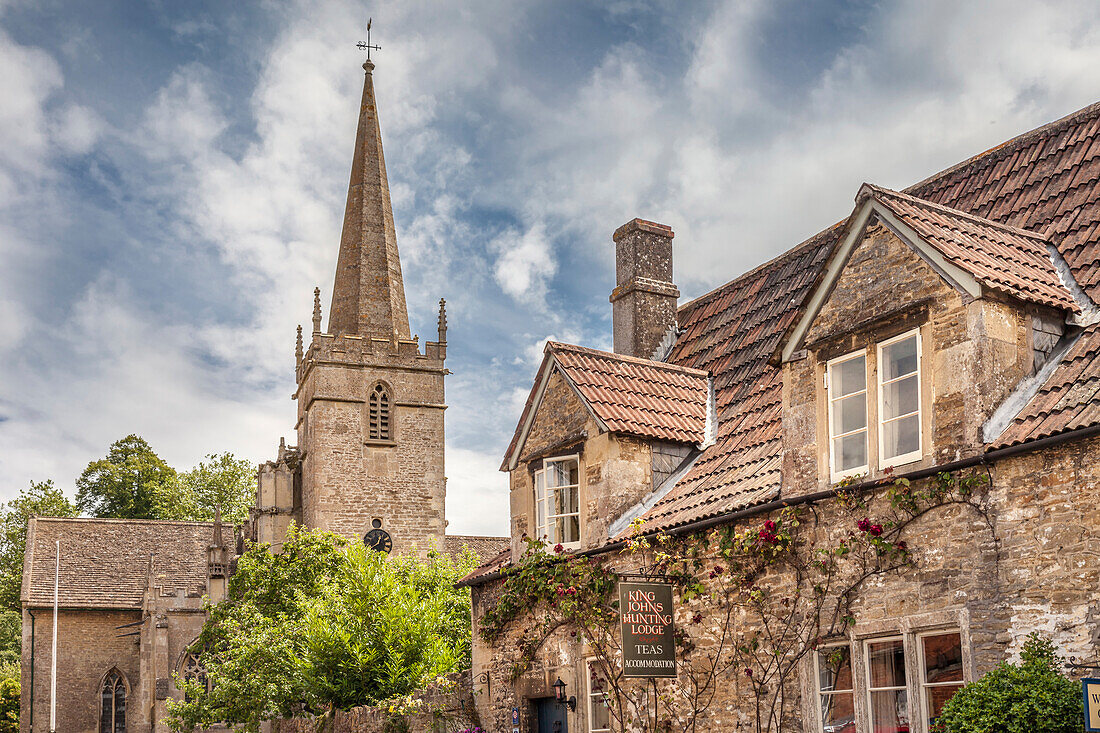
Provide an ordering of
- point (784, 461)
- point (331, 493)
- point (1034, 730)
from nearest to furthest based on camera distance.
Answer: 1. point (1034, 730)
2. point (784, 461)
3. point (331, 493)

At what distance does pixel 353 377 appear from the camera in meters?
47.4

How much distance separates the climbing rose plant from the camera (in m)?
10.9

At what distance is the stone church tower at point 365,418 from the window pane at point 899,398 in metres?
35.5

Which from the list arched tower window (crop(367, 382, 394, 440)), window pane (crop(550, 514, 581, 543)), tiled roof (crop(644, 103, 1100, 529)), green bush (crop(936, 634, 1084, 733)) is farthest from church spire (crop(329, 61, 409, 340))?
green bush (crop(936, 634, 1084, 733))

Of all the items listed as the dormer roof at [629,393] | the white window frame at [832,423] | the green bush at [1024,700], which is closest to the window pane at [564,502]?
the dormer roof at [629,393]

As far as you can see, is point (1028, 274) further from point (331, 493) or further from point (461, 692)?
point (331, 493)

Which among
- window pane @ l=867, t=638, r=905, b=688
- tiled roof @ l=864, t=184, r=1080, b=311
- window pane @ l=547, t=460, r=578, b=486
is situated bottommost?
window pane @ l=867, t=638, r=905, b=688

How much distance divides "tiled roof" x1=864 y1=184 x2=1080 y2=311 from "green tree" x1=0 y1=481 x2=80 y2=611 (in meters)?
55.9

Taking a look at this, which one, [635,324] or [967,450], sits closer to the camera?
[967,450]

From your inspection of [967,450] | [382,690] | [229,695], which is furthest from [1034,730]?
[229,695]

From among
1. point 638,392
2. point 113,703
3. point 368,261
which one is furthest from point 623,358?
point 113,703

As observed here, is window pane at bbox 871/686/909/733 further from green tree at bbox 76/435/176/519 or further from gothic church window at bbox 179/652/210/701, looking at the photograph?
green tree at bbox 76/435/176/519

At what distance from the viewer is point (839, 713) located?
37.0ft

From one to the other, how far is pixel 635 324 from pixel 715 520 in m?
6.19
